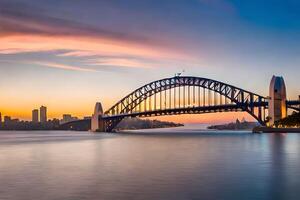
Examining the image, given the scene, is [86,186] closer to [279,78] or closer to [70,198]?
[70,198]

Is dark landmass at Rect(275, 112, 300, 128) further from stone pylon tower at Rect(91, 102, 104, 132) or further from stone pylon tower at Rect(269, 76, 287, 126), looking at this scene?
stone pylon tower at Rect(91, 102, 104, 132)

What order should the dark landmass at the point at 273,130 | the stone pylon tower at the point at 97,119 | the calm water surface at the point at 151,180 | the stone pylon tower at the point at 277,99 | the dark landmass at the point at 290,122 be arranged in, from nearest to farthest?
the calm water surface at the point at 151,180
the dark landmass at the point at 273,130
the dark landmass at the point at 290,122
the stone pylon tower at the point at 277,99
the stone pylon tower at the point at 97,119

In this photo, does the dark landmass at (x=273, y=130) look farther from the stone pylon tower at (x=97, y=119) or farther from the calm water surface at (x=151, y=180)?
the calm water surface at (x=151, y=180)

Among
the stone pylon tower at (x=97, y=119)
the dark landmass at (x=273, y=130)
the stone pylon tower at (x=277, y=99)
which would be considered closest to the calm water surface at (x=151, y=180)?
the dark landmass at (x=273, y=130)

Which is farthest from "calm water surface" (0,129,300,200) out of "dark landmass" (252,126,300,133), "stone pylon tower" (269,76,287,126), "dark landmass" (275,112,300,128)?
"stone pylon tower" (269,76,287,126)

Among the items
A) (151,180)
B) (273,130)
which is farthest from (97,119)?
(151,180)

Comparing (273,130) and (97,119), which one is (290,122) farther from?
(97,119)

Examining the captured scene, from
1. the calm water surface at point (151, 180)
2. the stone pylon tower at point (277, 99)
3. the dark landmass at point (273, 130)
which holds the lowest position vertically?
the calm water surface at point (151, 180)

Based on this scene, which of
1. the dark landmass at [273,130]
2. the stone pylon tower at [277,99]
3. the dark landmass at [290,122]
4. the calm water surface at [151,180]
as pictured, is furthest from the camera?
the stone pylon tower at [277,99]

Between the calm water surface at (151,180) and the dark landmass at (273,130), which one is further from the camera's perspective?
the dark landmass at (273,130)
